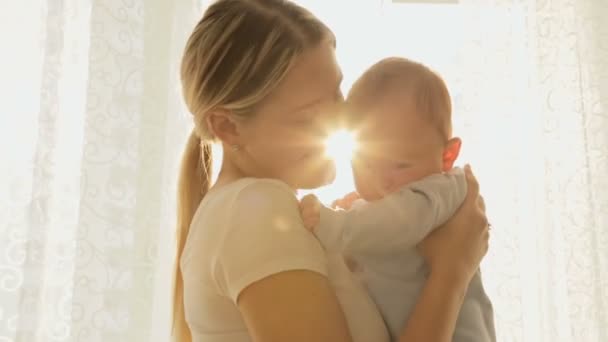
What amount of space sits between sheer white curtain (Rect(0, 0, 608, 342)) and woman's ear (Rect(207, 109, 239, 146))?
3.30ft

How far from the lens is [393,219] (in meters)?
0.95

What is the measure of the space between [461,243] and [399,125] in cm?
25

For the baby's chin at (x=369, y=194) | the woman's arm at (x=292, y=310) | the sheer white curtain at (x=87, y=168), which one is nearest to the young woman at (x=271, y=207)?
the woman's arm at (x=292, y=310)

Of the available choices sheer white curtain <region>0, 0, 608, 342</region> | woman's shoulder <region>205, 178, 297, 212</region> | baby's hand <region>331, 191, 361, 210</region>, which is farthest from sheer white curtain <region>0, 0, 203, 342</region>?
woman's shoulder <region>205, 178, 297, 212</region>

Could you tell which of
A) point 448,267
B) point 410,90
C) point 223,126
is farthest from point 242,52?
point 448,267

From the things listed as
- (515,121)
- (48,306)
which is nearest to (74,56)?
(48,306)

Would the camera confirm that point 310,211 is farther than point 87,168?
No

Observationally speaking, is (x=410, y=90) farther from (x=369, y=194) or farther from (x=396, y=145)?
(x=369, y=194)

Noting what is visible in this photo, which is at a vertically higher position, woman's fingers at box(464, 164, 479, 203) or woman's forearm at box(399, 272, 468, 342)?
woman's fingers at box(464, 164, 479, 203)

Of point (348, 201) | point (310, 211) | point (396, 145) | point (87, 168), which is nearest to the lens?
point (310, 211)

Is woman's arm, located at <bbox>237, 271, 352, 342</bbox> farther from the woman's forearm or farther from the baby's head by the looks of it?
the baby's head

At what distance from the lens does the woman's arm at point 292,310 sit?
75 cm

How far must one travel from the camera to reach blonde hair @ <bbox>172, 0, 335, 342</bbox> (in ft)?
3.05

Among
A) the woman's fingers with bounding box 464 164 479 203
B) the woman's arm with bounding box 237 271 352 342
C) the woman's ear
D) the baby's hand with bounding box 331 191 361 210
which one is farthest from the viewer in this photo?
the baby's hand with bounding box 331 191 361 210
